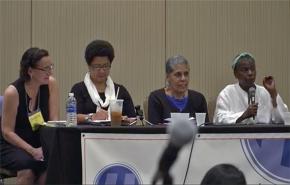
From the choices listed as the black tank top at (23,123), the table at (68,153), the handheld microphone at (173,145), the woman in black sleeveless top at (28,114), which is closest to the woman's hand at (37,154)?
the woman in black sleeveless top at (28,114)

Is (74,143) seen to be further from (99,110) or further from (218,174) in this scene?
(218,174)

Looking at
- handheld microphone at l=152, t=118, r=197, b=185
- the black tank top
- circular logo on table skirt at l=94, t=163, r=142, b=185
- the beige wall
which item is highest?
the beige wall

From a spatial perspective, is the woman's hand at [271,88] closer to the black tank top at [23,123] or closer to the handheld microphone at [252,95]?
the handheld microphone at [252,95]

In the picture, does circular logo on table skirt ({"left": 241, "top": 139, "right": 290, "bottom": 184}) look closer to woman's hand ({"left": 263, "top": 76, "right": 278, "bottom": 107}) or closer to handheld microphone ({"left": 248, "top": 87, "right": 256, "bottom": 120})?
handheld microphone ({"left": 248, "top": 87, "right": 256, "bottom": 120})

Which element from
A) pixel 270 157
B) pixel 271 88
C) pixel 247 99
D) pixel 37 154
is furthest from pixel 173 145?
pixel 271 88

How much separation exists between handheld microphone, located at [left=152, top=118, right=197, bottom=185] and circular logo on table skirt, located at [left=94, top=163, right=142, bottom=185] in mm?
1797

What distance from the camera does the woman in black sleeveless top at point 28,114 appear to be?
3.44 m

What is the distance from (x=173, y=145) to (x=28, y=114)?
2733 mm

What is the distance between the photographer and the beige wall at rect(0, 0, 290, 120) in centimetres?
491

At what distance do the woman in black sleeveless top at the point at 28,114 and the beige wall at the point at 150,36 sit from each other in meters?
1.32

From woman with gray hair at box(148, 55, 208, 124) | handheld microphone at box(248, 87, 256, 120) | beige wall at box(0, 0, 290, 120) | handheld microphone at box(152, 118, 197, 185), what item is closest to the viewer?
handheld microphone at box(152, 118, 197, 185)

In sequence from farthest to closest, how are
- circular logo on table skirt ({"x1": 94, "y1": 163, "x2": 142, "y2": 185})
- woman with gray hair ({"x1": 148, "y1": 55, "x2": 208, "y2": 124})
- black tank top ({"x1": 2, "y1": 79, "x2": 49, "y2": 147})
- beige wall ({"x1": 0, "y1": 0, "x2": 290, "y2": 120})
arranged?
beige wall ({"x1": 0, "y1": 0, "x2": 290, "y2": 120}) < woman with gray hair ({"x1": 148, "y1": 55, "x2": 208, "y2": 124}) < black tank top ({"x1": 2, "y1": 79, "x2": 49, "y2": 147}) < circular logo on table skirt ({"x1": 94, "y1": 163, "x2": 142, "y2": 185})

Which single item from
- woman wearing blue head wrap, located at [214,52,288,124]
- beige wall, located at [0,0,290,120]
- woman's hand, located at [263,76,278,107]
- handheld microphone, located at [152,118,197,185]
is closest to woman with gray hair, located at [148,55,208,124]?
woman wearing blue head wrap, located at [214,52,288,124]

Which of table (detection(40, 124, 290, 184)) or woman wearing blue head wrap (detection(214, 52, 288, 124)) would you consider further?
woman wearing blue head wrap (detection(214, 52, 288, 124))
